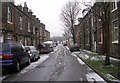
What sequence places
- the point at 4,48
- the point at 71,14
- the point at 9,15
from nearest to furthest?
the point at 4,48
the point at 9,15
the point at 71,14

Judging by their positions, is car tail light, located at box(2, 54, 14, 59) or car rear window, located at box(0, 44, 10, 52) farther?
car rear window, located at box(0, 44, 10, 52)

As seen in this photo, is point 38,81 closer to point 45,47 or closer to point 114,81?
point 114,81

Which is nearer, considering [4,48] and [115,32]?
[4,48]

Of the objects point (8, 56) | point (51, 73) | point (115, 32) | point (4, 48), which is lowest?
point (51, 73)

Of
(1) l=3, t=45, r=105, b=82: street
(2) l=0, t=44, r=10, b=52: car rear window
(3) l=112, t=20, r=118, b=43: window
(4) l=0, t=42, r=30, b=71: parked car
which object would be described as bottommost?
(1) l=3, t=45, r=105, b=82: street

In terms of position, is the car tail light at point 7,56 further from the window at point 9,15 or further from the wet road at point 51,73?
the window at point 9,15

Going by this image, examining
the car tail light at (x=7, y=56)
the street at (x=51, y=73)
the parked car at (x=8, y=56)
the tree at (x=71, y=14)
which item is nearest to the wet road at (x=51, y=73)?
the street at (x=51, y=73)

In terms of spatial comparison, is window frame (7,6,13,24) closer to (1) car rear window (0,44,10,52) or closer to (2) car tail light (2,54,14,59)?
(1) car rear window (0,44,10,52)

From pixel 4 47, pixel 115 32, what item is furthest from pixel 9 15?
pixel 4 47

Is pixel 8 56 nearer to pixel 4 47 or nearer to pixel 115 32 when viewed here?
pixel 4 47

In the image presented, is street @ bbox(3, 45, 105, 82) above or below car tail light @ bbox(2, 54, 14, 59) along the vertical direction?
below

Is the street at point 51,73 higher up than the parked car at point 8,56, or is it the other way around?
the parked car at point 8,56

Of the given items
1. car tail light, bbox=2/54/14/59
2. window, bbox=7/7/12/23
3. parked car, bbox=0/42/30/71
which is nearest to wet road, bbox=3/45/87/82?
parked car, bbox=0/42/30/71

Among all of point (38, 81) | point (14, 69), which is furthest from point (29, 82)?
point (14, 69)
